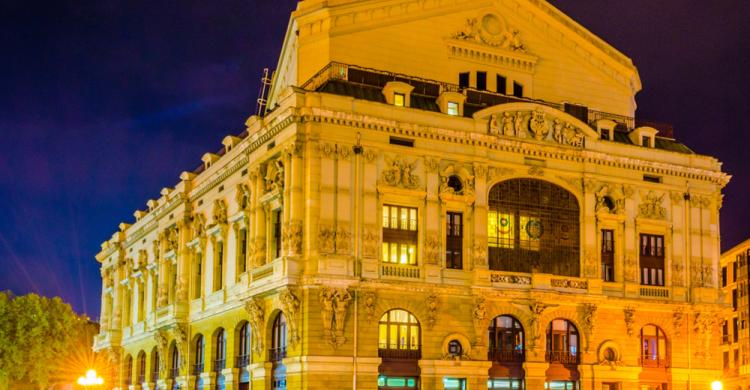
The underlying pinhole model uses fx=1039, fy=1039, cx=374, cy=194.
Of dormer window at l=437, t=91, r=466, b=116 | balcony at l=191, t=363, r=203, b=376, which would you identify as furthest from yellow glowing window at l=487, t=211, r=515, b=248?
balcony at l=191, t=363, r=203, b=376

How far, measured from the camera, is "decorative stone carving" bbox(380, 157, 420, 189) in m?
59.2

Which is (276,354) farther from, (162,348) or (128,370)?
(128,370)

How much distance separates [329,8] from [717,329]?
32537 mm

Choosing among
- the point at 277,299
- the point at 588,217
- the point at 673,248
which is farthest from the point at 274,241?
the point at 673,248

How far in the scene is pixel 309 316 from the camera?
5588 cm

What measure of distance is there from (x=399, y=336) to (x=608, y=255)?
16052 mm

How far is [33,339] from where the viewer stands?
368 feet

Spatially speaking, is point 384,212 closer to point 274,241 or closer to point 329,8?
point 274,241

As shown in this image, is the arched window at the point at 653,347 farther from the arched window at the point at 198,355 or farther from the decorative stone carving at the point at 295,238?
the arched window at the point at 198,355

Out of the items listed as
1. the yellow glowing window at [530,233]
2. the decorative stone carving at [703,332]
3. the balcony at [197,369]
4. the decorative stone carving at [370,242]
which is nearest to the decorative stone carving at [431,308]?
the decorative stone carving at [370,242]

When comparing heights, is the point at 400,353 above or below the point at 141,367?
above

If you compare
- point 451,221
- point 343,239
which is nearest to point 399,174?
point 451,221

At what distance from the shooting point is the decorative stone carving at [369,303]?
57094 millimetres

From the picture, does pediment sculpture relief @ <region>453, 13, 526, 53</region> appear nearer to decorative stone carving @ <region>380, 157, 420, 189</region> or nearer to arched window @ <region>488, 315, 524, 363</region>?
decorative stone carving @ <region>380, 157, 420, 189</region>
